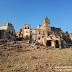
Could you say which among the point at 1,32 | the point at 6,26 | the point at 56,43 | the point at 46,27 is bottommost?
the point at 56,43

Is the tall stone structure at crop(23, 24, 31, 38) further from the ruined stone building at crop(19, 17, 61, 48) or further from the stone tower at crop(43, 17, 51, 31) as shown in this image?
the stone tower at crop(43, 17, 51, 31)

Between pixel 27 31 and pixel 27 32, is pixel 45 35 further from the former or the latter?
pixel 27 31

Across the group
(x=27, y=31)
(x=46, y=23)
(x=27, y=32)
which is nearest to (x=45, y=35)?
(x=27, y=32)

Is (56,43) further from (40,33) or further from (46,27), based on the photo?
(46,27)

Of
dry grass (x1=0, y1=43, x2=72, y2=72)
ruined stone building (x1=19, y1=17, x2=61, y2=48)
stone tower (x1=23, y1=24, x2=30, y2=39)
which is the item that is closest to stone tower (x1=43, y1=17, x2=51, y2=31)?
ruined stone building (x1=19, y1=17, x2=61, y2=48)

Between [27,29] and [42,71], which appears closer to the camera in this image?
[42,71]

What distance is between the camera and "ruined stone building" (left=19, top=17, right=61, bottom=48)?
25.4 metres

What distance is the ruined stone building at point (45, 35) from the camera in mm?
25366

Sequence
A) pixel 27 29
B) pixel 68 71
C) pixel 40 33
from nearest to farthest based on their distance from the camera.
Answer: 1. pixel 68 71
2. pixel 40 33
3. pixel 27 29

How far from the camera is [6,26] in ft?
94.3

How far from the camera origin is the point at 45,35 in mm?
33812

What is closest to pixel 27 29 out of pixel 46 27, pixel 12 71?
pixel 46 27

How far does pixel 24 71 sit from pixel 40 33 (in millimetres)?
29196

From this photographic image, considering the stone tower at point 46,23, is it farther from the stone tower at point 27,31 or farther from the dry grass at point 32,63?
the dry grass at point 32,63
